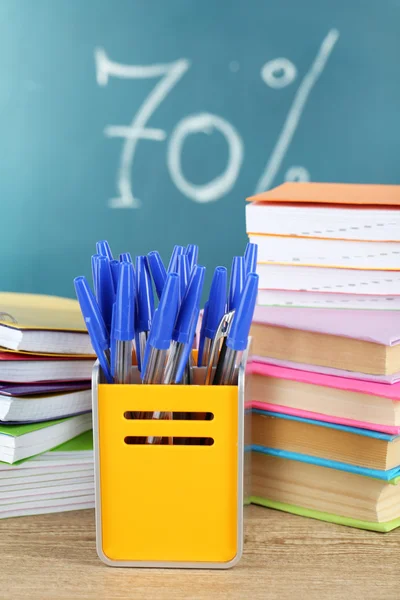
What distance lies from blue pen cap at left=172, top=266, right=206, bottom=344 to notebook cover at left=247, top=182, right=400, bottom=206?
0.61 feet

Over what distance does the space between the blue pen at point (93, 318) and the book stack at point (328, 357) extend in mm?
169

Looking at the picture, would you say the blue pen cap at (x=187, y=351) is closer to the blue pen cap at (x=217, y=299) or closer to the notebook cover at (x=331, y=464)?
the blue pen cap at (x=217, y=299)

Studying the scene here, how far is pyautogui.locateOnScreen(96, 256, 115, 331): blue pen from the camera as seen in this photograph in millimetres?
571

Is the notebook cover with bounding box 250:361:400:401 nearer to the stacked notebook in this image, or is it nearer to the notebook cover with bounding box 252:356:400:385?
the notebook cover with bounding box 252:356:400:385

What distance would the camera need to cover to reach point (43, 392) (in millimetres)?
665

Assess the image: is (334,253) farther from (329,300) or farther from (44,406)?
(44,406)

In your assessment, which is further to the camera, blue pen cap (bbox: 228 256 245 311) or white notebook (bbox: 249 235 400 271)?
white notebook (bbox: 249 235 400 271)

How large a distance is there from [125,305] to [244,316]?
89 mm

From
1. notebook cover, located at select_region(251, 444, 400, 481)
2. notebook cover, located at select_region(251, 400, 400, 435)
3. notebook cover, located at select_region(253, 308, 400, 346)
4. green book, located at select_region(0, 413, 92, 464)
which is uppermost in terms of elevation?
notebook cover, located at select_region(253, 308, 400, 346)

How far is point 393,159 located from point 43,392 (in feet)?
3.60

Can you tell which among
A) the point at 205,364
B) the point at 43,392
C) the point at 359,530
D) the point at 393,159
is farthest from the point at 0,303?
the point at 393,159

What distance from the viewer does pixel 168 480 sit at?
22.4 inches

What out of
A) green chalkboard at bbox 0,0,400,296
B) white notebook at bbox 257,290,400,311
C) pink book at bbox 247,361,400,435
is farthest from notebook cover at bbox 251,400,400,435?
green chalkboard at bbox 0,0,400,296

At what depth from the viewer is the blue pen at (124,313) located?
0.54 m
